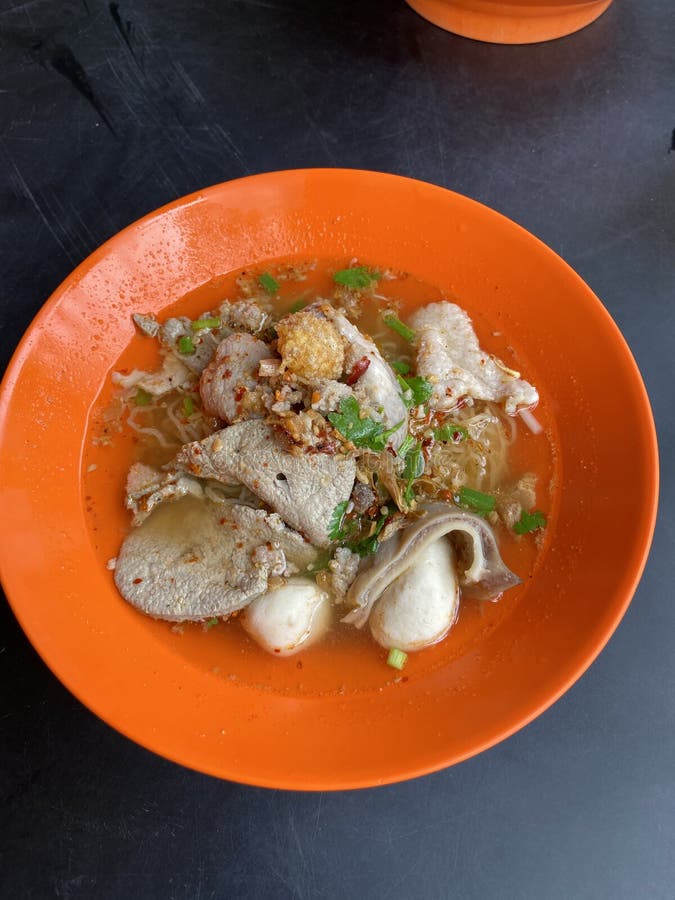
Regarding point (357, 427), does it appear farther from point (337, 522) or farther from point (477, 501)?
point (477, 501)

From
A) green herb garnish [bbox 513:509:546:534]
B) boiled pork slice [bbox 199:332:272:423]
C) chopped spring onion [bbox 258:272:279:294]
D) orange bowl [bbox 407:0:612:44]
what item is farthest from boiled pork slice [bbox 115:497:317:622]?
orange bowl [bbox 407:0:612:44]

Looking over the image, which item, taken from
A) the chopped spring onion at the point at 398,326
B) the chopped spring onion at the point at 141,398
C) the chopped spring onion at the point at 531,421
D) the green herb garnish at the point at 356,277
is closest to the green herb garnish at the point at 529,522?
the chopped spring onion at the point at 531,421

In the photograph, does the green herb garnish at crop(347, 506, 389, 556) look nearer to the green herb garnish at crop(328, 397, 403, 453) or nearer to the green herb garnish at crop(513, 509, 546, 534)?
the green herb garnish at crop(328, 397, 403, 453)

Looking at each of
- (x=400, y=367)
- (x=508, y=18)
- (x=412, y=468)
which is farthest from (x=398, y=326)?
(x=508, y=18)

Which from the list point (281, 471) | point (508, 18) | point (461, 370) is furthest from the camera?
point (508, 18)

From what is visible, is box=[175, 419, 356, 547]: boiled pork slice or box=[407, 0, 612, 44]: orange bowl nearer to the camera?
box=[175, 419, 356, 547]: boiled pork slice

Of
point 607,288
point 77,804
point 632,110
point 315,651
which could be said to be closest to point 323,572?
point 315,651
